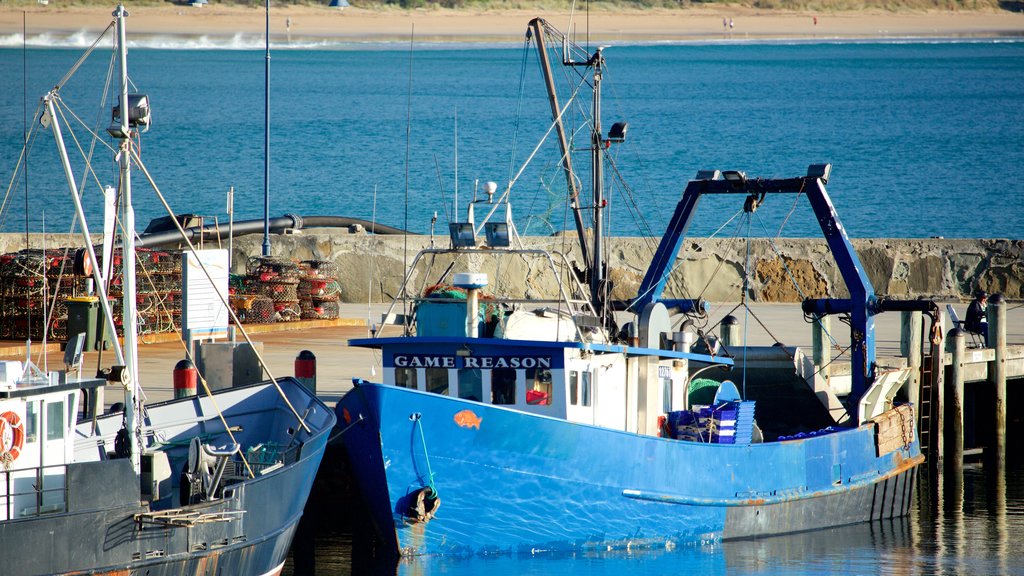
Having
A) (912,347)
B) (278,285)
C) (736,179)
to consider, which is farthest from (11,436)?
(278,285)

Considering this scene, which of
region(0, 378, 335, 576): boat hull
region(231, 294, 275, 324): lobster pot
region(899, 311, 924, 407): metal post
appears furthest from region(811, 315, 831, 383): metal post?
region(231, 294, 275, 324): lobster pot

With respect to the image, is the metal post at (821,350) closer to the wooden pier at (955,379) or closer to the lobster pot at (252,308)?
the wooden pier at (955,379)

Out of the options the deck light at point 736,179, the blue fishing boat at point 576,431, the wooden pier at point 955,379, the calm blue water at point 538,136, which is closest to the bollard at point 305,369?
the blue fishing boat at point 576,431

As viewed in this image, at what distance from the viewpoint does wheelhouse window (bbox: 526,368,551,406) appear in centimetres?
1762

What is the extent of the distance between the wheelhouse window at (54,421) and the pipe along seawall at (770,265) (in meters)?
17.9

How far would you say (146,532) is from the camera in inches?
571

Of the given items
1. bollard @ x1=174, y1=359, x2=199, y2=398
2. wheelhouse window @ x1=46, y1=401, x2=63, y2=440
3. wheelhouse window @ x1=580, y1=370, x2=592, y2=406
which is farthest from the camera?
bollard @ x1=174, y1=359, x2=199, y2=398

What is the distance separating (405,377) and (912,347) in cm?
1005

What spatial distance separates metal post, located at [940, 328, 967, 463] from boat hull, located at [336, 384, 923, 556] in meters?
6.27

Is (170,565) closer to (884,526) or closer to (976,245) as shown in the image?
(884,526)

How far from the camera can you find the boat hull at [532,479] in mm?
16688

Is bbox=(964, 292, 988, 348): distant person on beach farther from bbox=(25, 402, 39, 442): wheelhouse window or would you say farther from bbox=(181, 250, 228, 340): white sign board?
bbox=(25, 402, 39, 442): wheelhouse window

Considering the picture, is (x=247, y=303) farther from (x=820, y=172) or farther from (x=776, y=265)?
(x=820, y=172)

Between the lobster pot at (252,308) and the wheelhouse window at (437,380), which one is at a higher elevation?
the lobster pot at (252,308)
